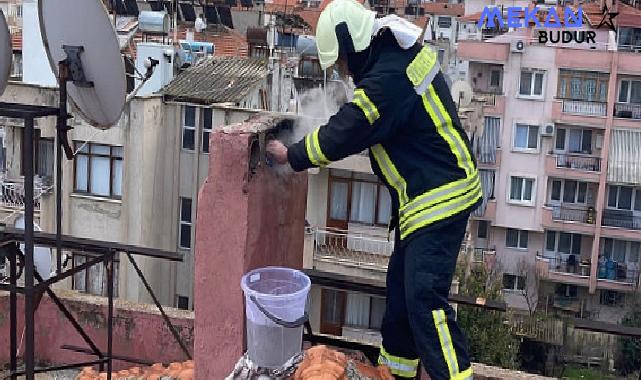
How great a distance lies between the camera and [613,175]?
25.4 meters

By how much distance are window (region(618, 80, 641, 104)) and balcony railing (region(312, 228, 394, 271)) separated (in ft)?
41.9

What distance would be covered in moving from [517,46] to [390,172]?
23352 mm

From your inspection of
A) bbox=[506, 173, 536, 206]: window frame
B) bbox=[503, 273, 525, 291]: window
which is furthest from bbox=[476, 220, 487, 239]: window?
bbox=[503, 273, 525, 291]: window

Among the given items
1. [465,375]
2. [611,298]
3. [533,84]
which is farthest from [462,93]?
[465,375]

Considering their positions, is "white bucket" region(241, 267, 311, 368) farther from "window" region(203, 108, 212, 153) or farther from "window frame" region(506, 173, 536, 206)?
"window frame" region(506, 173, 536, 206)

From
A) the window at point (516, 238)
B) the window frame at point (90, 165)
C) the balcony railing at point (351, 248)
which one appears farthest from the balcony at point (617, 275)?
the window frame at point (90, 165)

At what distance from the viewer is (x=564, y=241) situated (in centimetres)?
2675

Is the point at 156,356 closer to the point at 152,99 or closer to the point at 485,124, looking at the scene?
the point at 152,99

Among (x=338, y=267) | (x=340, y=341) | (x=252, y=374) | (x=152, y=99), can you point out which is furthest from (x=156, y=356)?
(x=152, y=99)

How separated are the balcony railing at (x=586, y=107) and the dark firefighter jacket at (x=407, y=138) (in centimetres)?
2318

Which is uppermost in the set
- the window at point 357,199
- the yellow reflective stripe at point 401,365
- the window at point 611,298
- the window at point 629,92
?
the window at point 629,92

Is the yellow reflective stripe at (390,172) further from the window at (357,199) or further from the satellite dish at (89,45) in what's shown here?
the window at (357,199)

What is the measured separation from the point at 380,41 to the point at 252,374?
152 centimetres

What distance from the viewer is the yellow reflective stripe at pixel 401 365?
3854 mm
